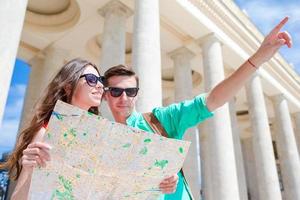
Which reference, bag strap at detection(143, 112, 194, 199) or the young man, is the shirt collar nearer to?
the young man

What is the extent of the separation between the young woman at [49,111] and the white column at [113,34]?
65.2ft

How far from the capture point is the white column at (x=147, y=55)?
22.1 meters

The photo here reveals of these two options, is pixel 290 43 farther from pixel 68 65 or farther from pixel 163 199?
pixel 68 65

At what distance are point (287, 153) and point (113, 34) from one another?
3928 centimetres

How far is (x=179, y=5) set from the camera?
114 feet

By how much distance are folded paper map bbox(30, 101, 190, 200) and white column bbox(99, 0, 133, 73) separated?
21.4 meters

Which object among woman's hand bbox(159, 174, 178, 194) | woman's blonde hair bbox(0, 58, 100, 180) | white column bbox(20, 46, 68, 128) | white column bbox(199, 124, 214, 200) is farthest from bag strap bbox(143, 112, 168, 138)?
white column bbox(199, 124, 214, 200)

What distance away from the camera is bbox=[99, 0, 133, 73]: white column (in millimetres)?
26172

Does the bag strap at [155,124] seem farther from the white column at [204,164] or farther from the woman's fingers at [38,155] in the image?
the white column at [204,164]

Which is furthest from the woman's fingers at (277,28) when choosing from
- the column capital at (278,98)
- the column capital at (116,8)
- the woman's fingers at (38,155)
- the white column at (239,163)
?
the column capital at (278,98)

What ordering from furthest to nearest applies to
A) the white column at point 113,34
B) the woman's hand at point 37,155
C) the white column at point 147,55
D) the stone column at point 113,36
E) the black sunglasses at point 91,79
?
the white column at point 113,34
the stone column at point 113,36
the white column at point 147,55
the black sunglasses at point 91,79
the woman's hand at point 37,155

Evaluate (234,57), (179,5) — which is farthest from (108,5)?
(234,57)

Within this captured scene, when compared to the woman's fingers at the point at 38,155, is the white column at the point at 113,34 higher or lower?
higher

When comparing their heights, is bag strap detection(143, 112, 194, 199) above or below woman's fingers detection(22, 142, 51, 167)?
above
